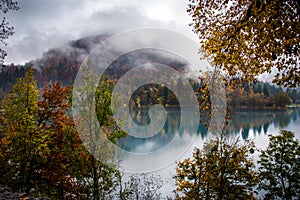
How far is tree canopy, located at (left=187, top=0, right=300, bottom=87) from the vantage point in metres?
3.82

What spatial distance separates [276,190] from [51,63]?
686 feet

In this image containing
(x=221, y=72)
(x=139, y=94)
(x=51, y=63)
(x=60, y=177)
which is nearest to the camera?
(x=221, y=72)

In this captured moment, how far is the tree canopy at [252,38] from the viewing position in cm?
382

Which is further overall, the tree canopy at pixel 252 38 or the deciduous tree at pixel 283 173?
the deciduous tree at pixel 283 173

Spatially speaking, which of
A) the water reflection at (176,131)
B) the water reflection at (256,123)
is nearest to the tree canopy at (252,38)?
the water reflection at (176,131)

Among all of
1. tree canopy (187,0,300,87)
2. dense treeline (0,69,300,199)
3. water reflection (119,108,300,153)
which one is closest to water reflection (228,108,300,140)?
water reflection (119,108,300,153)

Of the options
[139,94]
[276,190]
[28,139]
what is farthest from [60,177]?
[139,94]

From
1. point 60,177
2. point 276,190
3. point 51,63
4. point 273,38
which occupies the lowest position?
point 276,190

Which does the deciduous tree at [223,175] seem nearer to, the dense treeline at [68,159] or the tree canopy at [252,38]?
the dense treeline at [68,159]

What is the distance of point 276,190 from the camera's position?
14.3 m

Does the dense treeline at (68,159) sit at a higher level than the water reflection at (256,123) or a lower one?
higher

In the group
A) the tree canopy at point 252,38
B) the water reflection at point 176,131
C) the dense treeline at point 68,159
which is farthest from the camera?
the water reflection at point 176,131

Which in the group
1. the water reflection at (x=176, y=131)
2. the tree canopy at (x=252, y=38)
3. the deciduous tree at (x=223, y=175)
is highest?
the tree canopy at (x=252, y=38)

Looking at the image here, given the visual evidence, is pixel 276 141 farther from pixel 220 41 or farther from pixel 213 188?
pixel 220 41
